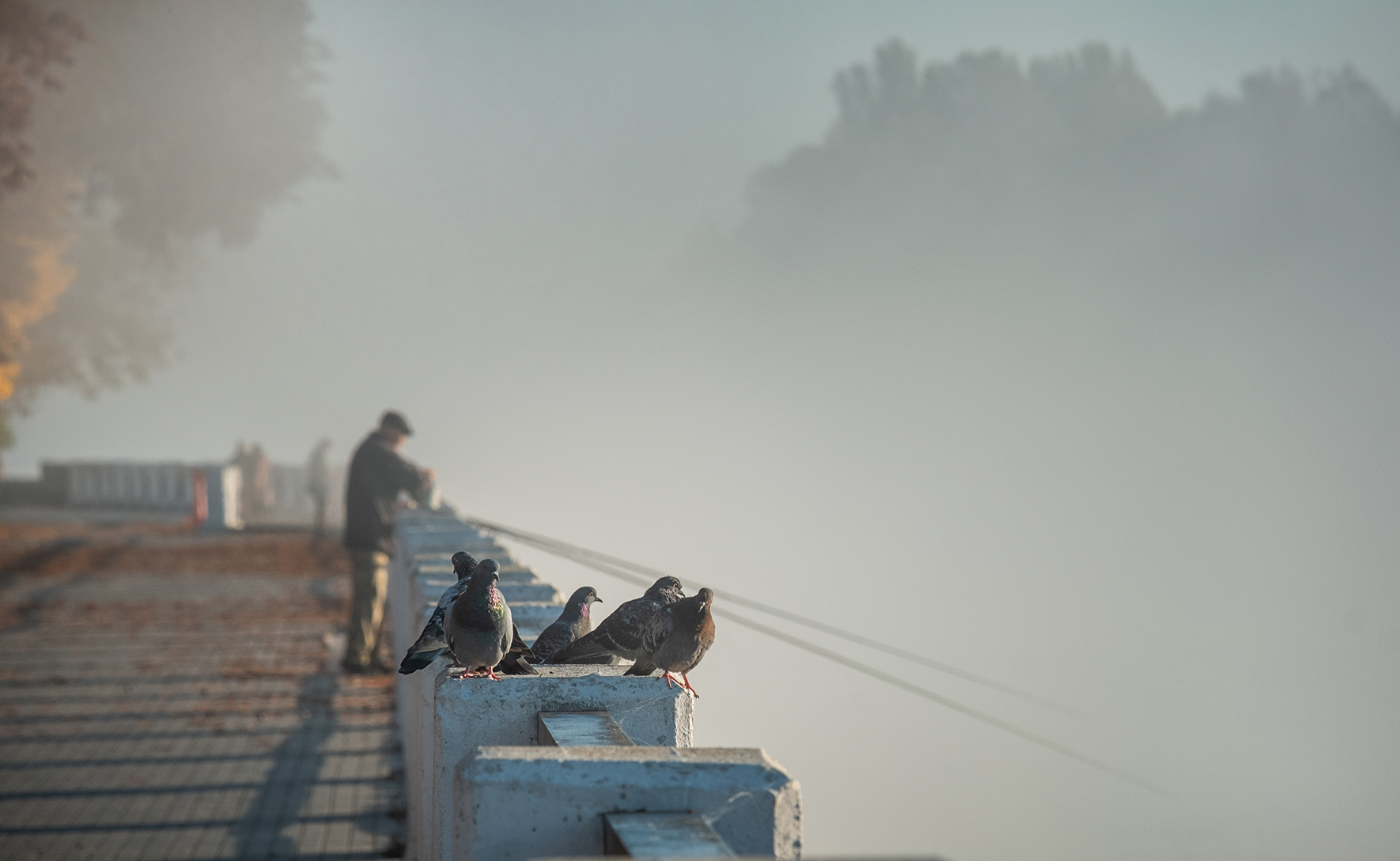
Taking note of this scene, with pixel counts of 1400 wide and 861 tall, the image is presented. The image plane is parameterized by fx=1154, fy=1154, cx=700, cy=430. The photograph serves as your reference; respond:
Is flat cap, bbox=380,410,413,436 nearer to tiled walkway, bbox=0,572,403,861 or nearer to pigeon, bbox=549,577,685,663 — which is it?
tiled walkway, bbox=0,572,403,861

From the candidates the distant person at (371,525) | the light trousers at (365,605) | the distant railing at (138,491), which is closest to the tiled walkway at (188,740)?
the light trousers at (365,605)

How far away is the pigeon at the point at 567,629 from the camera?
3.77 m

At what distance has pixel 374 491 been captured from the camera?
916 cm

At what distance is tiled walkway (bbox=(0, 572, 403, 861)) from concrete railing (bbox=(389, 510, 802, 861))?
258 centimetres

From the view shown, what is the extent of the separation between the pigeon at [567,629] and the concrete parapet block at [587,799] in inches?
47.8

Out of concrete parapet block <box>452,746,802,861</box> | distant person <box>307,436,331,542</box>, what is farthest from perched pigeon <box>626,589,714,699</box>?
distant person <box>307,436,331,542</box>

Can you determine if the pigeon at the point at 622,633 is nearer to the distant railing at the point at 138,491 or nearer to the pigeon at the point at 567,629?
the pigeon at the point at 567,629

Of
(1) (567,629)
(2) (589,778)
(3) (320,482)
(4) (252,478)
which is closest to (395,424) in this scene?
(1) (567,629)

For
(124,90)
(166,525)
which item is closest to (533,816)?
(166,525)

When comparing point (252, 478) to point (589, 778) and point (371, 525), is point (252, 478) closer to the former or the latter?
point (371, 525)

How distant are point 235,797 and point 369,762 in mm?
848

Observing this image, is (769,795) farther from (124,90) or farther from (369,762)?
(124,90)

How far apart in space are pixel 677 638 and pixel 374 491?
6297 millimetres

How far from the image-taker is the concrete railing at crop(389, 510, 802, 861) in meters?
2.46
